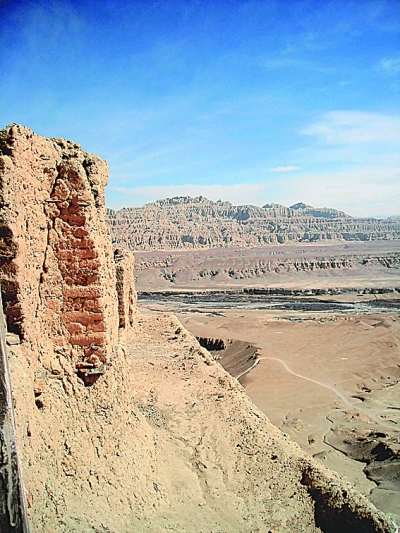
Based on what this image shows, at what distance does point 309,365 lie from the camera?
25.4m

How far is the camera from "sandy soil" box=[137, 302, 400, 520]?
46.7ft

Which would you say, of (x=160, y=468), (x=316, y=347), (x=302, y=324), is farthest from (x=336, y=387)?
(x=160, y=468)

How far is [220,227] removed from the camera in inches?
4983

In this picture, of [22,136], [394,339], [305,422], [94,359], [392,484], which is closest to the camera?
[22,136]

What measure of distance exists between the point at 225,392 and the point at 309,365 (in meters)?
16.1

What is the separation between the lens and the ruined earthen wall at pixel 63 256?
5.76m

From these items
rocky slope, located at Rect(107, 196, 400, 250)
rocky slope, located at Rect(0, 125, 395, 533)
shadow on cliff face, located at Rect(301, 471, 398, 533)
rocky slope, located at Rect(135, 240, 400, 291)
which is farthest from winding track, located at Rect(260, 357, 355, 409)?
rocky slope, located at Rect(107, 196, 400, 250)

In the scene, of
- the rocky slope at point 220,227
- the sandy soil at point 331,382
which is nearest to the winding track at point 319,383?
the sandy soil at point 331,382

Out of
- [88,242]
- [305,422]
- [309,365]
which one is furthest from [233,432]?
[309,365]

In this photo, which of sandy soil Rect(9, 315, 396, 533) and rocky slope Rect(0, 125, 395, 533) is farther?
rocky slope Rect(0, 125, 395, 533)

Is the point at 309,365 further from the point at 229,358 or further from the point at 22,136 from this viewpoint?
the point at 22,136

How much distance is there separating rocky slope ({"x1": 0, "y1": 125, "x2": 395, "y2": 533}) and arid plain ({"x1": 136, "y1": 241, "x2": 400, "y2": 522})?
3914 millimetres

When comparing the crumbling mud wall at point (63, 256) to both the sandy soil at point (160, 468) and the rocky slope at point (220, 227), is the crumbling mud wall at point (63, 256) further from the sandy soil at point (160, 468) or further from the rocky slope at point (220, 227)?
the rocky slope at point (220, 227)

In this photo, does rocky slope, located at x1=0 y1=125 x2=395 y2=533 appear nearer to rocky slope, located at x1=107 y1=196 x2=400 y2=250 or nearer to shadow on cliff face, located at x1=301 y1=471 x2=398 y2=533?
shadow on cliff face, located at x1=301 y1=471 x2=398 y2=533
